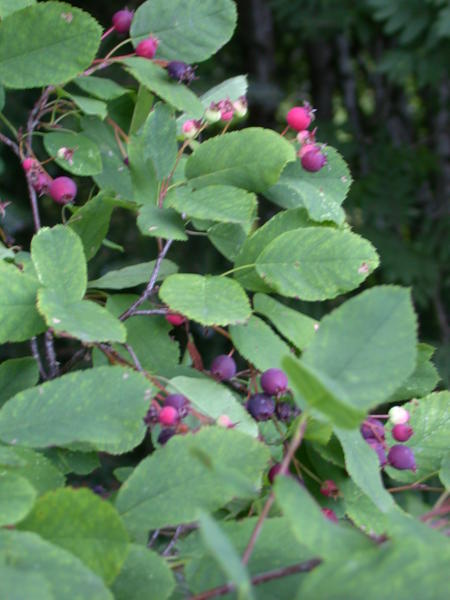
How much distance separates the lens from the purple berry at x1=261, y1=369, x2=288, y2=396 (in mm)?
535

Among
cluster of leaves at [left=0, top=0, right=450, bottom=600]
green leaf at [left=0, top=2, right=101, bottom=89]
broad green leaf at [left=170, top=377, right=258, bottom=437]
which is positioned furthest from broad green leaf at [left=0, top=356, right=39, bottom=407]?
green leaf at [left=0, top=2, right=101, bottom=89]

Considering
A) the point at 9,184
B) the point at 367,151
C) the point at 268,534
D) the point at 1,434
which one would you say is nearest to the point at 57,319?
the point at 1,434

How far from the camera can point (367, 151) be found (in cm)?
270

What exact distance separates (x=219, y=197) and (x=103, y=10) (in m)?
2.19

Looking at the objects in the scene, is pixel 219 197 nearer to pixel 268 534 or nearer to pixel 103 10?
pixel 268 534

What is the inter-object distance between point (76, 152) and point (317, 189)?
23 cm

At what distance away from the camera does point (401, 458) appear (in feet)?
1.90

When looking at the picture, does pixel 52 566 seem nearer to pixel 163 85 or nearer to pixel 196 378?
pixel 196 378

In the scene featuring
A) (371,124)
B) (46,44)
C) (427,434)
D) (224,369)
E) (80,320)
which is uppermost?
(46,44)

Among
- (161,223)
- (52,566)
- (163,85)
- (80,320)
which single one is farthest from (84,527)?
(163,85)

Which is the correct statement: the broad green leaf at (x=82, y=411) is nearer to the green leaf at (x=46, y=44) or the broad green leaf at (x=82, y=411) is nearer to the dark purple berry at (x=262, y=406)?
the dark purple berry at (x=262, y=406)

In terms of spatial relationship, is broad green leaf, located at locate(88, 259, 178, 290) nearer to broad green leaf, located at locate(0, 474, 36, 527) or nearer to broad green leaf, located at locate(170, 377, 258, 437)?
broad green leaf, located at locate(170, 377, 258, 437)

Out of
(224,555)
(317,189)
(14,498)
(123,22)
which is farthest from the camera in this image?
(123,22)

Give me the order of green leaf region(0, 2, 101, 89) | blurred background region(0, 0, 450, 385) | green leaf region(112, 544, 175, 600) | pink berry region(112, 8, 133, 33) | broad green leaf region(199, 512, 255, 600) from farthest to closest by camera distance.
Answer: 1. blurred background region(0, 0, 450, 385)
2. pink berry region(112, 8, 133, 33)
3. green leaf region(0, 2, 101, 89)
4. green leaf region(112, 544, 175, 600)
5. broad green leaf region(199, 512, 255, 600)
